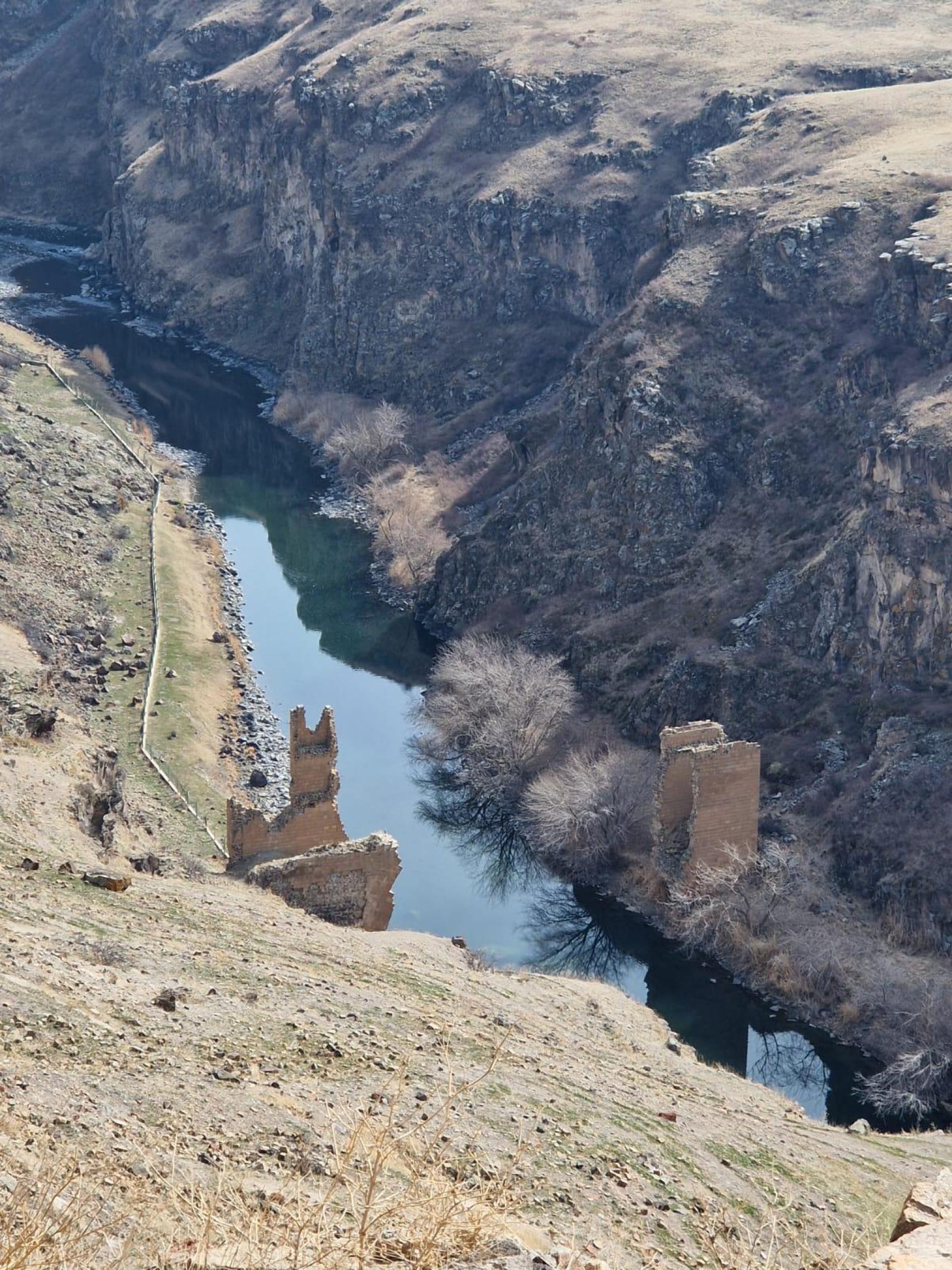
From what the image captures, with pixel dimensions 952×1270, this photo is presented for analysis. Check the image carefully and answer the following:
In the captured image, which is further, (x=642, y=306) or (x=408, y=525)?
(x=408, y=525)

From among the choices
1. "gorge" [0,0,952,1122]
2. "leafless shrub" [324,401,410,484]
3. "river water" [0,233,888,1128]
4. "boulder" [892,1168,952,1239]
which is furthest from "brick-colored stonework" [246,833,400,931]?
"leafless shrub" [324,401,410,484]

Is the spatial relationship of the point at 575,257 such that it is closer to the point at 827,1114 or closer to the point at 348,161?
the point at 348,161

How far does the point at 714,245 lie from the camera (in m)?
78.8

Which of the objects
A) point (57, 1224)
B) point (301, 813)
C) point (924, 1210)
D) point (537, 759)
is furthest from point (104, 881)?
point (537, 759)

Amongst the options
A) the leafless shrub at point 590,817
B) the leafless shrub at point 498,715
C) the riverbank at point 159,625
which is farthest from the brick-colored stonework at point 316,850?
the leafless shrub at point 498,715

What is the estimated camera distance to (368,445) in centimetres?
9175

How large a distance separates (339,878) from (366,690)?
34.5 meters

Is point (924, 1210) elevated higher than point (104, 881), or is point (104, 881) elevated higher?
point (924, 1210)

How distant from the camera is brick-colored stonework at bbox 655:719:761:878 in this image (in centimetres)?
4969

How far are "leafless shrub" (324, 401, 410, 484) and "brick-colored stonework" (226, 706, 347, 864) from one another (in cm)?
4931

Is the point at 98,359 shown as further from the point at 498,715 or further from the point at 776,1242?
the point at 776,1242

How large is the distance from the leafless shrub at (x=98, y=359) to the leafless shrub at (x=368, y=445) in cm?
1822

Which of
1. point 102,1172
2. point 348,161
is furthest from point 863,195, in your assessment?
point 102,1172

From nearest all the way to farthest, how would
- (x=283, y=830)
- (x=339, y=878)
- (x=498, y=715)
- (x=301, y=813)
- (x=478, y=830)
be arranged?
Result: (x=339, y=878) < (x=283, y=830) < (x=301, y=813) < (x=478, y=830) < (x=498, y=715)
